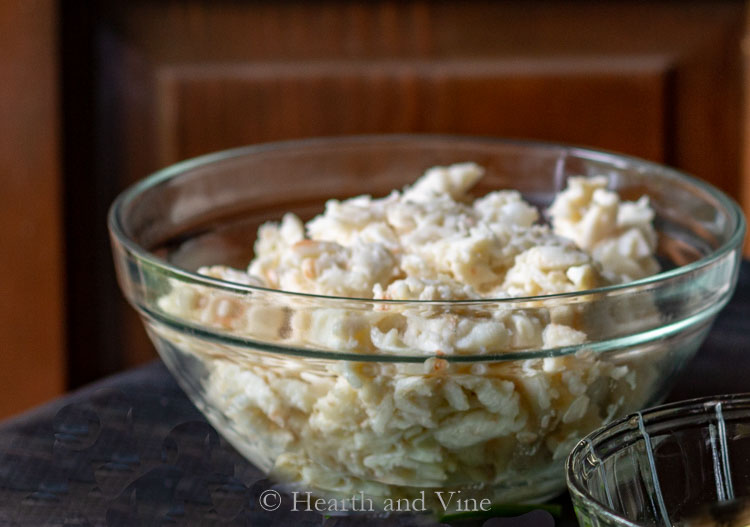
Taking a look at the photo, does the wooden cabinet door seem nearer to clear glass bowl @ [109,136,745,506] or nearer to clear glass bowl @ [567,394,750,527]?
clear glass bowl @ [109,136,745,506]

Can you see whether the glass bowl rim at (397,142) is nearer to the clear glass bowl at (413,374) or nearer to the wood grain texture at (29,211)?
the clear glass bowl at (413,374)

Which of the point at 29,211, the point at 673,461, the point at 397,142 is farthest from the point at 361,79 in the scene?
the point at 673,461

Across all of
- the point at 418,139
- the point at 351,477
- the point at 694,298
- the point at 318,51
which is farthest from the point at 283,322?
the point at 318,51

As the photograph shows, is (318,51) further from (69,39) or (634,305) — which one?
(634,305)

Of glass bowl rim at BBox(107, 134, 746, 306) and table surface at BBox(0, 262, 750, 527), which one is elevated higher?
glass bowl rim at BBox(107, 134, 746, 306)

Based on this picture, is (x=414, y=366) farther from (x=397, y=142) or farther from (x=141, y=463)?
(x=397, y=142)

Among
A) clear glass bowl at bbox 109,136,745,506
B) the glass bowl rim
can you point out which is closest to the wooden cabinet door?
the glass bowl rim

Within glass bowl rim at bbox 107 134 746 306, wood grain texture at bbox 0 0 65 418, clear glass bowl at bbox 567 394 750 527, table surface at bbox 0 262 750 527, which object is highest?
glass bowl rim at bbox 107 134 746 306
